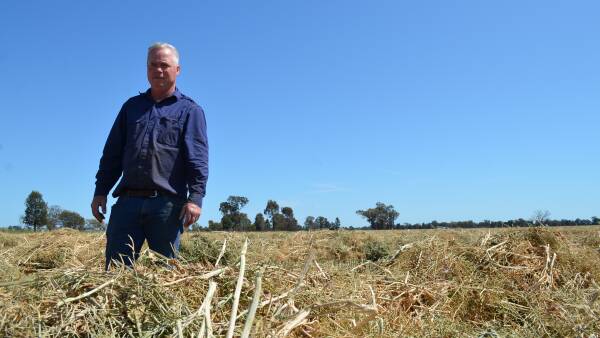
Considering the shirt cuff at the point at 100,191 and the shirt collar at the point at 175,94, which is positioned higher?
the shirt collar at the point at 175,94

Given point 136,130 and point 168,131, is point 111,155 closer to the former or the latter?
point 136,130

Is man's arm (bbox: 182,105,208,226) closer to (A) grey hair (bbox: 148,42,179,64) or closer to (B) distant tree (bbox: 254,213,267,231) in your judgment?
(A) grey hair (bbox: 148,42,179,64)

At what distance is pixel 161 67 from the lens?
355cm

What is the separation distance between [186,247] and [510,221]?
13.2 ft

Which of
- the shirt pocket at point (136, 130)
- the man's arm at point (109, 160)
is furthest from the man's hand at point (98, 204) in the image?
the shirt pocket at point (136, 130)

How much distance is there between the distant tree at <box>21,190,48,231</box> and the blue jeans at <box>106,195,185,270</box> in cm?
7649

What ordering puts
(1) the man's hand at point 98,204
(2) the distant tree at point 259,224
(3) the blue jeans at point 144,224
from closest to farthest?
(3) the blue jeans at point 144,224 < (1) the man's hand at point 98,204 < (2) the distant tree at point 259,224

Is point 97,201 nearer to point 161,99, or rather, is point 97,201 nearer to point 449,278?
point 161,99

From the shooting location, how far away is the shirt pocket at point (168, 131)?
139 inches

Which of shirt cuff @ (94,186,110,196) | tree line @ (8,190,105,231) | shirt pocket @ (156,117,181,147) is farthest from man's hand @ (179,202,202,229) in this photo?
tree line @ (8,190,105,231)

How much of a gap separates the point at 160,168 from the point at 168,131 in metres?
0.28

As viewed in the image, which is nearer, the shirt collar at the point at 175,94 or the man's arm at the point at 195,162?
the man's arm at the point at 195,162

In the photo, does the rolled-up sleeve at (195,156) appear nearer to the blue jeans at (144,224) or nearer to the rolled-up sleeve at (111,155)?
the blue jeans at (144,224)

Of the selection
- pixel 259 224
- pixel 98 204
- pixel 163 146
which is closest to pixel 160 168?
pixel 163 146
